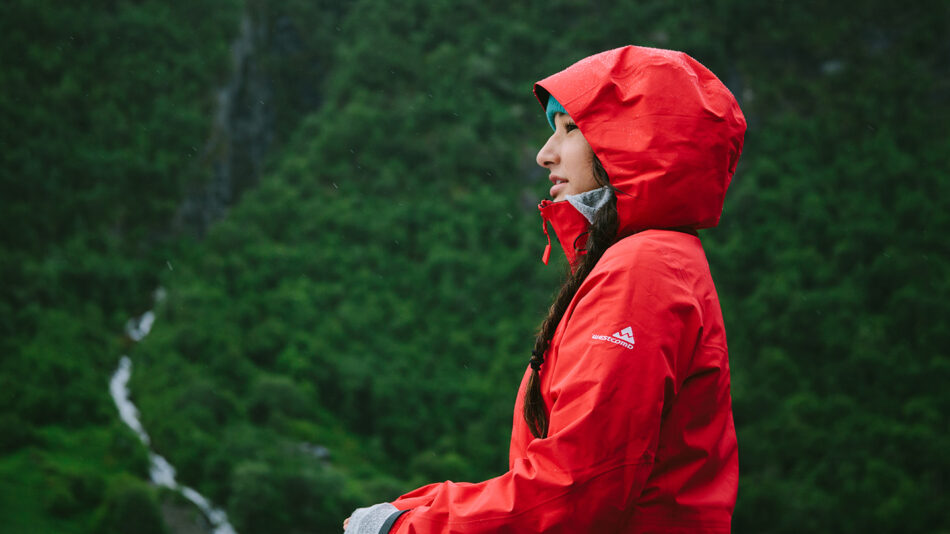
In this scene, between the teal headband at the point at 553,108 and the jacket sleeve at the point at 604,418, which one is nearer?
the jacket sleeve at the point at 604,418

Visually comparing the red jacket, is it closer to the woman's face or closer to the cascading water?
the woman's face

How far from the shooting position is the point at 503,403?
1620 cm

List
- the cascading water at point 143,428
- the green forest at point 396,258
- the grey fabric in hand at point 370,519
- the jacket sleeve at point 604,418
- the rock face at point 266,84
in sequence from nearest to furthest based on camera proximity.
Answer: the jacket sleeve at point 604,418, the grey fabric in hand at point 370,519, the cascading water at point 143,428, the green forest at point 396,258, the rock face at point 266,84

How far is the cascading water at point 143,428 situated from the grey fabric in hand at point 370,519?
13.5 meters

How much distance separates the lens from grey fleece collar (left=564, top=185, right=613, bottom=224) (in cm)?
132

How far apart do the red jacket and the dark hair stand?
→ 0.07 feet

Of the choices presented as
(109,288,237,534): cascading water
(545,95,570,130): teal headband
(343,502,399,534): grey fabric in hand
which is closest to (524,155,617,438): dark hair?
(545,95,570,130): teal headband

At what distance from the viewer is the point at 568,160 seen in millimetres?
1392

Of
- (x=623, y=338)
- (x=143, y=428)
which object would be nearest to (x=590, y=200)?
(x=623, y=338)

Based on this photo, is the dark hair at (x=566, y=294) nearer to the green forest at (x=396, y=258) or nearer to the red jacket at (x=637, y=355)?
the red jacket at (x=637, y=355)

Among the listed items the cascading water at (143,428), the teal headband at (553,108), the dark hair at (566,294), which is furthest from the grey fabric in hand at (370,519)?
the cascading water at (143,428)

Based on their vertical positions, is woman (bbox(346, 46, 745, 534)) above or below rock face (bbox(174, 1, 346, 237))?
below

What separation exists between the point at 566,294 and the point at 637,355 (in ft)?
0.91

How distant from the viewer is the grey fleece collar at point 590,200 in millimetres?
1322
